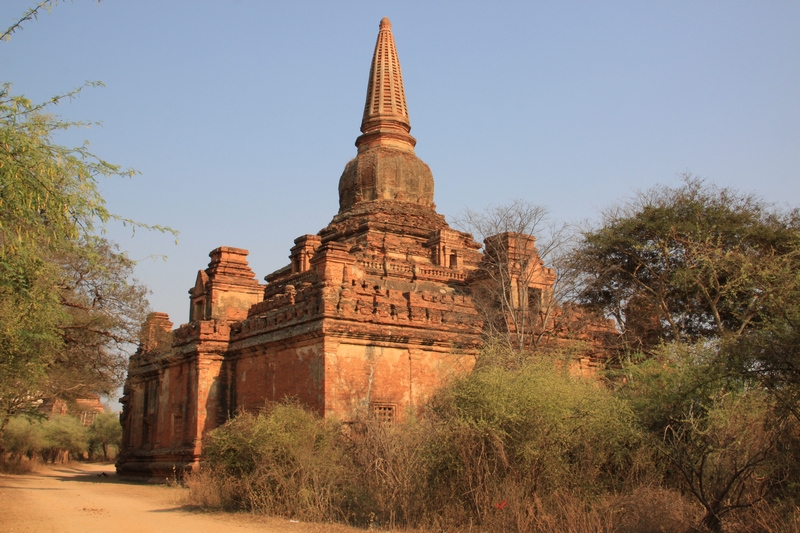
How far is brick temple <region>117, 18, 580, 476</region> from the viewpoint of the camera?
18.2 metres

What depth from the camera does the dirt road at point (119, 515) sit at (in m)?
12.1

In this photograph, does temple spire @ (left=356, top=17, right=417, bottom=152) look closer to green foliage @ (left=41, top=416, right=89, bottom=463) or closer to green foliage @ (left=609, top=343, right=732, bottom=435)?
green foliage @ (left=609, top=343, right=732, bottom=435)

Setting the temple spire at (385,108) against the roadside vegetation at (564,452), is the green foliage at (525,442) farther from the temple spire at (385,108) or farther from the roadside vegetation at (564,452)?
the temple spire at (385,108)

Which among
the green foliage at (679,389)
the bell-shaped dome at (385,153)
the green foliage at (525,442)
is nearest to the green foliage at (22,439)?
the bell-shaped dome at (385,153)

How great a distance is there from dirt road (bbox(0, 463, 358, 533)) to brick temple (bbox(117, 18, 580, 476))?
3220 millimetres

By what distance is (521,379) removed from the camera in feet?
37.4

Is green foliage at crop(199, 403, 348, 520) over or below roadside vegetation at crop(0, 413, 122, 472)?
below

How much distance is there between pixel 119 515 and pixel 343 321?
6081 millimetres

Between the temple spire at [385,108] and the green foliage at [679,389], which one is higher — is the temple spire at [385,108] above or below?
above

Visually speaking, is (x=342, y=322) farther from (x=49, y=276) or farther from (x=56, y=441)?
(x=56, y=441)

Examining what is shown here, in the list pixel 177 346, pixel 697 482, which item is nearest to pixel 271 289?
pixel 177 346

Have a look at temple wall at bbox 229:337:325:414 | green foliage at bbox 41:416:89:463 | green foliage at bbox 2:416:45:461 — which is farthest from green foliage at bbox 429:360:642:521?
green foliage at bbox 41:416:89:463

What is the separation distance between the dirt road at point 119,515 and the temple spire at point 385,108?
14209mm

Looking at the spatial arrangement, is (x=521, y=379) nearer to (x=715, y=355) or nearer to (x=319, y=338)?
(x=715, y=355)
